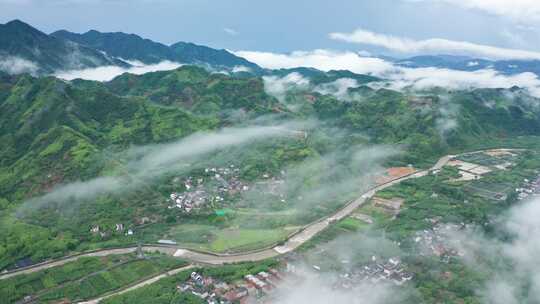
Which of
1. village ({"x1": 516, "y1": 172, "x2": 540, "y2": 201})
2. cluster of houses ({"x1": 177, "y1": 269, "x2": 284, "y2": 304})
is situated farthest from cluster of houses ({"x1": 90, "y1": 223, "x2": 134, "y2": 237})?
village ({"x1": 516, "y1": 172, "x2": 540, "y2": 201})

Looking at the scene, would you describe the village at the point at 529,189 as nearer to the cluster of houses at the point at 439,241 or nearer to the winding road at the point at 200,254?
the cluster of houses at the point at 439,241

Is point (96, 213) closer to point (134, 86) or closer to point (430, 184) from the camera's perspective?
point (430, 184)

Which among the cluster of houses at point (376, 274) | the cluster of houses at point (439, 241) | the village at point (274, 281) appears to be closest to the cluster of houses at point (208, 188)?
the village at point (274, 281)

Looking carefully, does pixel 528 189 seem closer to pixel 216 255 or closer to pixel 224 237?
pixel 224 237

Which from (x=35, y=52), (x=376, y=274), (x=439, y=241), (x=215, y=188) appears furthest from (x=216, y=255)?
(x=35, y=52)

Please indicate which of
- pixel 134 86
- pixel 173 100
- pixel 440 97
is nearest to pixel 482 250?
pixel 440 97

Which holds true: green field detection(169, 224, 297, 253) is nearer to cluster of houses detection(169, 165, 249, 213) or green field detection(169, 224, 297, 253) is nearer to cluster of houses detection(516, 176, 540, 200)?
cluster of houses detection(169, 165, 249, 213)
